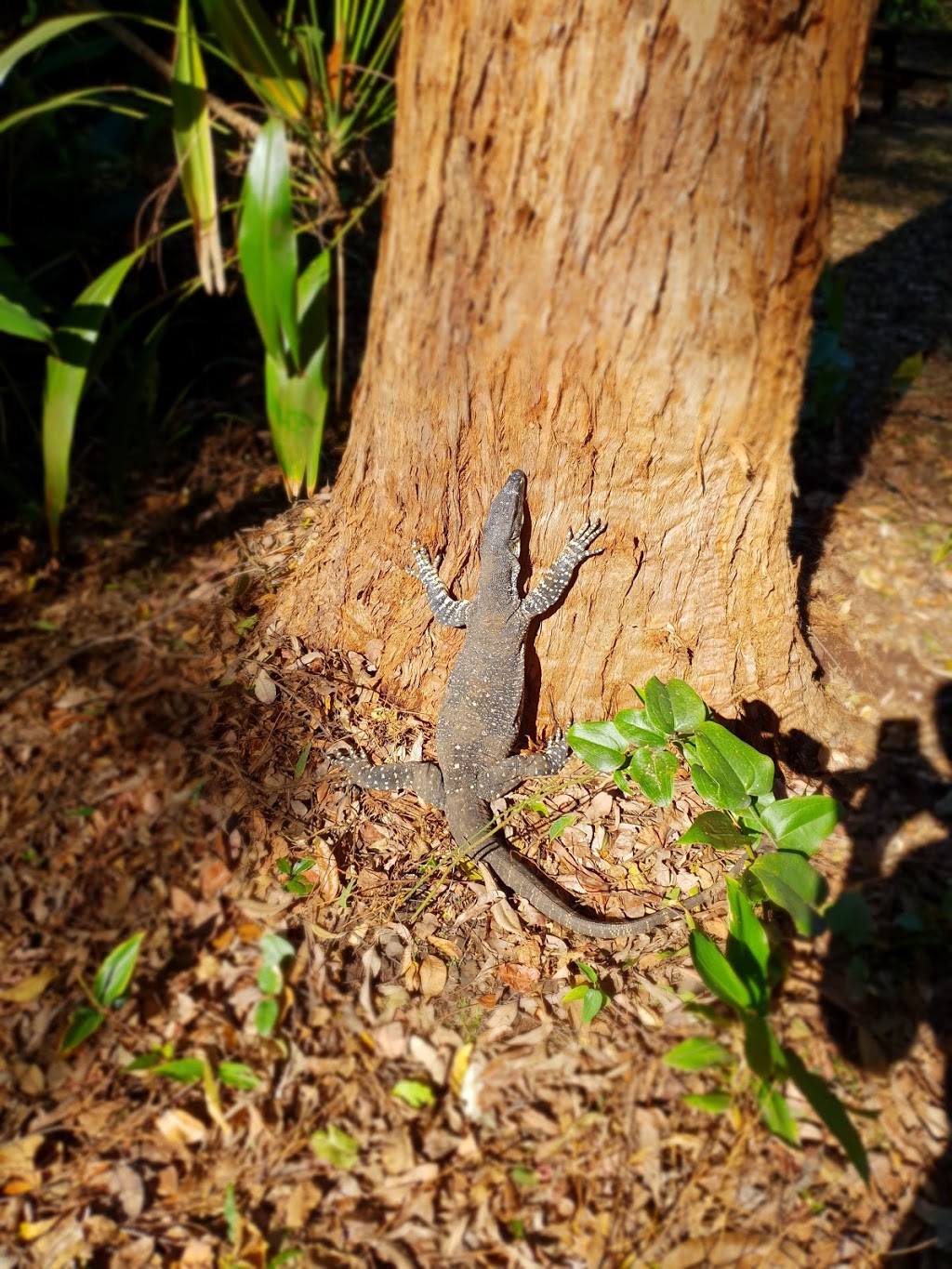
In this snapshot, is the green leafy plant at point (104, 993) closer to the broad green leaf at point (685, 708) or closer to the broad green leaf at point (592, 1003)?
the broad green leaf at point (592, 1003)

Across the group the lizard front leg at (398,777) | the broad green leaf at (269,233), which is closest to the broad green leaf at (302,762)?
the lizard front leg at (398,777)

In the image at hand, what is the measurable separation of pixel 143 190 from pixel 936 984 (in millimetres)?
6520

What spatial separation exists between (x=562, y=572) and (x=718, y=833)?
4.39ft

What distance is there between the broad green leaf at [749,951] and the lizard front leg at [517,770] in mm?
1304

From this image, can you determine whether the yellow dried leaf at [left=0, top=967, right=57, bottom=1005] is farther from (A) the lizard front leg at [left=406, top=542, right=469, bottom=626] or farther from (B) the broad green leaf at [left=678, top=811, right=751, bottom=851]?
(B) the broad green leaf at [left=678, top=811, right=751, bottom=851]

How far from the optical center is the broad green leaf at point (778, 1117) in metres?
2.16

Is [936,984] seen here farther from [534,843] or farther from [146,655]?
[146,655]

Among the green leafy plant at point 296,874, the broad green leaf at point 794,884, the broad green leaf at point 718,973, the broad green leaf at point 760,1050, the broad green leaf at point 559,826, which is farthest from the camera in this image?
the broad green leaf at point 559,826

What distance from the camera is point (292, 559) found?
418 cm

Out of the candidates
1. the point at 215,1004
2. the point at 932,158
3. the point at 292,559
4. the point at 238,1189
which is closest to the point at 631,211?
the point at 292,559

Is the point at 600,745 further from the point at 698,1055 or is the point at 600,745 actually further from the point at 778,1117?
the point at 778,1117

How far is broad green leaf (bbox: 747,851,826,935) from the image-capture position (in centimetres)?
245

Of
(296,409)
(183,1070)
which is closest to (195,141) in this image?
(296,409)

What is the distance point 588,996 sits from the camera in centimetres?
283
